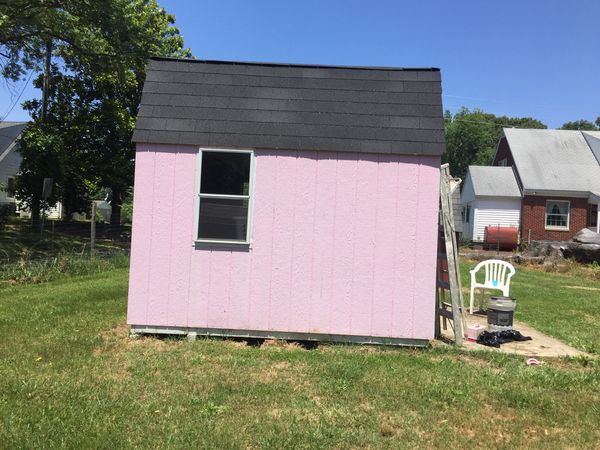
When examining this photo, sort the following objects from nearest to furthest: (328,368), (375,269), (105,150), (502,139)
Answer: (328,368), (375,269), (105,150), (502,139)

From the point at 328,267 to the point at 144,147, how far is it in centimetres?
259

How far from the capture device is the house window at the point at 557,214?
87.3 ft

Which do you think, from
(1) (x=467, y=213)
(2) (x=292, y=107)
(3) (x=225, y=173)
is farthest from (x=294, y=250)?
(1) (x=467, y=213)

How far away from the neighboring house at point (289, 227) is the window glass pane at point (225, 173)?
0.03 meters

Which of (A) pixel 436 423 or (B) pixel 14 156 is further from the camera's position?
(B) pixel 14 156

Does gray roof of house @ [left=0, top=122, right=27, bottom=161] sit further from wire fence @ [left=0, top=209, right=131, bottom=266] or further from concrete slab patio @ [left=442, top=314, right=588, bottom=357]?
concrete slab patio @ [left=442, top=314, right=588, bottom=357]


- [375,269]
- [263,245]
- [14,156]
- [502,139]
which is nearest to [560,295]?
[375,269]

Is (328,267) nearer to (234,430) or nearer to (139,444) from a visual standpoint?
(234,430)

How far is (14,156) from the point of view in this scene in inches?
1266

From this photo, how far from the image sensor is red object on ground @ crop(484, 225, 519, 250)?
85.6 ft

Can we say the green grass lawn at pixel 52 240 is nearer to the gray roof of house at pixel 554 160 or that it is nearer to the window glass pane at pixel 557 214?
the gray roof of house at pixel 554 160

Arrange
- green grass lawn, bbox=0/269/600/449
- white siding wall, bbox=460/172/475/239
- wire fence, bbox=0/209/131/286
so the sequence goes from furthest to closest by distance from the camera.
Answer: white siding wall, bbox=460/172/475/239
wire fence, bbox=0/209/131/286
green grass lawn, bbox=0/269/600/449

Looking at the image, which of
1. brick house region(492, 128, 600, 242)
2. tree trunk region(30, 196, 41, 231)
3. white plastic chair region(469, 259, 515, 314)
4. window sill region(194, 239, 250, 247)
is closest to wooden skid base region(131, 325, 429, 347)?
window sill region(194, 239, 250, 247)

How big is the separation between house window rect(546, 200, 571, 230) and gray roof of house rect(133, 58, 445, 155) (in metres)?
23.1
